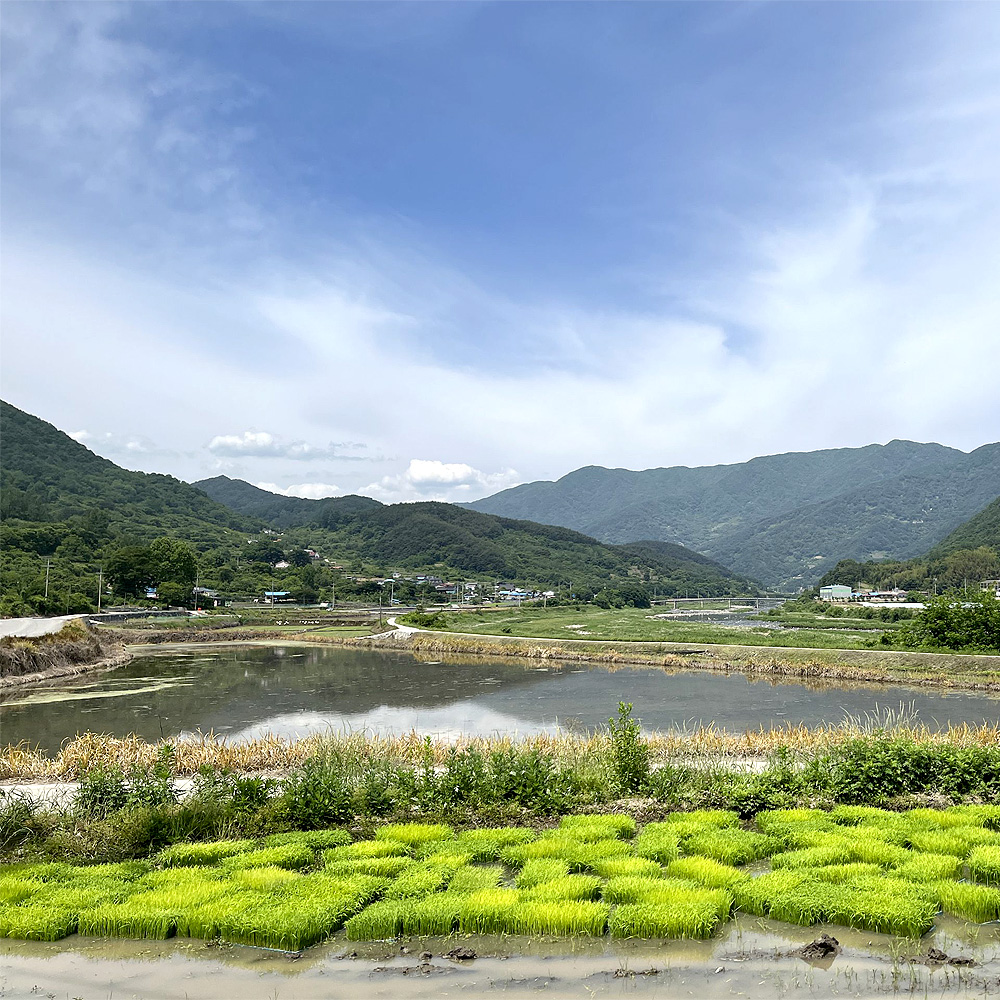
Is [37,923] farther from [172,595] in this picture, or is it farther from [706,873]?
[172,595]

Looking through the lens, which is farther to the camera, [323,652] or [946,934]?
[323,652]

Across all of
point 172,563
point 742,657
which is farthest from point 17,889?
point 172,563

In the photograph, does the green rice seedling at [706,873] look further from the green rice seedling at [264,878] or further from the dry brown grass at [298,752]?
the dry brown grass at [298,752]

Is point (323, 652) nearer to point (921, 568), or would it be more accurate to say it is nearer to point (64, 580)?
point (64, 580)

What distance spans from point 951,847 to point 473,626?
66594 millimetres

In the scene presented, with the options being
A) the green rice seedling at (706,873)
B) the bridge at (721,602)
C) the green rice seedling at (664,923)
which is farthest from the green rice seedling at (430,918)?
the bridge at (721,602)

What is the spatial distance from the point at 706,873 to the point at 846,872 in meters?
1.43

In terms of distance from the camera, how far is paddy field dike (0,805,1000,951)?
6656 mm

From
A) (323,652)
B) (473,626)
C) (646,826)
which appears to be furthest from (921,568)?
(646,826)

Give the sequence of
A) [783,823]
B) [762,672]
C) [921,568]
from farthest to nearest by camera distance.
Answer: [921,568] < [762,672] < [783,823]

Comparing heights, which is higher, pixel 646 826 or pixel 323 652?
pixel 646 826

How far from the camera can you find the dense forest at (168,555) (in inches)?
3497

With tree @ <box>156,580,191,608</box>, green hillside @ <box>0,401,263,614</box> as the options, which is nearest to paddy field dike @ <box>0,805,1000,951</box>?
green hillside @ <box>0,401,263,614</box>

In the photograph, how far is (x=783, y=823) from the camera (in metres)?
9.59
